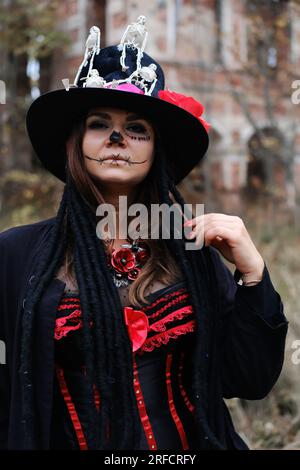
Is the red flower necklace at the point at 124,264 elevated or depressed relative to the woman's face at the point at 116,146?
depressed

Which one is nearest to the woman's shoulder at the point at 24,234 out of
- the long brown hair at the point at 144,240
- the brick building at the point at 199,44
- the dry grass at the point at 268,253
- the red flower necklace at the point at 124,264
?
the long brown hair at the point at 144,240

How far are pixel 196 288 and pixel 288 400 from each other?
2.28m

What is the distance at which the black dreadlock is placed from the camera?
1558 millimetres

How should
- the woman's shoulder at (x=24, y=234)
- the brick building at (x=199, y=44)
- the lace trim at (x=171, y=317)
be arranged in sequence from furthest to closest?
1. the brick building at (x=199, y=44)
2. the woman's shoulder at (x=24, y=234)
3. the lace trim at (x=171, y=317)

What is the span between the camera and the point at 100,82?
67.7 inches

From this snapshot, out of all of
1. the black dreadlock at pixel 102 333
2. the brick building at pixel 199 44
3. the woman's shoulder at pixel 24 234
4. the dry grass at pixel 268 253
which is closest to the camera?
the black dreadlock at pixel 102 333

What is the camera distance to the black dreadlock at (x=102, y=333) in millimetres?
1558

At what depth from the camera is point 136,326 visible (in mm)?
1647

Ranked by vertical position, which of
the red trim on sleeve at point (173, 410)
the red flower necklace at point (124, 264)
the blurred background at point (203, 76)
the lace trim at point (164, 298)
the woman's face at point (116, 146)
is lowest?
the red trim on sleeve at point (173, 410)

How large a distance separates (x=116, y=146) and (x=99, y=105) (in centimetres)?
14

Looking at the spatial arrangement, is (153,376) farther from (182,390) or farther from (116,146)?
(116,146)

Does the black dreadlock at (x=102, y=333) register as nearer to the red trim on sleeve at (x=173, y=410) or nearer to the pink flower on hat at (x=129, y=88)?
the red trim on sleeve at (x=173, y=410)

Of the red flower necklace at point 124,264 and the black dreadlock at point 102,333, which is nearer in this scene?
the black dreadlock at point 102,333

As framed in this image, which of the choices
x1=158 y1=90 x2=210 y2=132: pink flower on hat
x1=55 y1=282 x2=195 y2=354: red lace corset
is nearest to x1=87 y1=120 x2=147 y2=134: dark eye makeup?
x1=158 y1=90 x2=210 y2=132: pink flower on hat
